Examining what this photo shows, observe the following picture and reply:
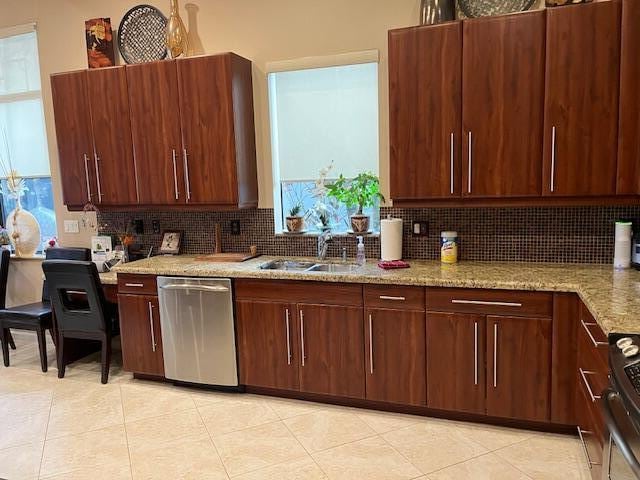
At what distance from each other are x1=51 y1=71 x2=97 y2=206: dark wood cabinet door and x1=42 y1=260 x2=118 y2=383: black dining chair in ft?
2.13

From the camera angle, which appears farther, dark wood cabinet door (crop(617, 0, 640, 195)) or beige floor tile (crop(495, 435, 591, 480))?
dark wood cabinet door (crop(617, 0, 640, 195))

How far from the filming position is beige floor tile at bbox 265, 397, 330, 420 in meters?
3.17

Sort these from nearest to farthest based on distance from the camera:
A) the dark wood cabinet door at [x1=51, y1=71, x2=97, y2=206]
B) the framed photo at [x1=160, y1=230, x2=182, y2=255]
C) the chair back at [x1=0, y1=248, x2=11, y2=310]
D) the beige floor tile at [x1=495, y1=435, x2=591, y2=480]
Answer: the beige floor tile at [x1=495, y1=435, x2=591, y2=480] < the dark wood cabinet door at [x1=51, y1=71, x2=97, y2=206] < the framed photo at [x1=160, y1=230, x2=182, y2=255] < the chair back at [x1=0, y1=248, x2=11, y2=310]

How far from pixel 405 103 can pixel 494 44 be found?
57cm

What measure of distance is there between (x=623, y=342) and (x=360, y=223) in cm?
202

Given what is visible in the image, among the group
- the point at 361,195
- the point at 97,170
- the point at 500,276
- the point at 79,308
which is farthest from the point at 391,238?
the point at 79,308

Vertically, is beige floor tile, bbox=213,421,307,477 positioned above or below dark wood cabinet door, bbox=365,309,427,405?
below

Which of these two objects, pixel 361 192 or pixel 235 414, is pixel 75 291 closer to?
pixel 235 414

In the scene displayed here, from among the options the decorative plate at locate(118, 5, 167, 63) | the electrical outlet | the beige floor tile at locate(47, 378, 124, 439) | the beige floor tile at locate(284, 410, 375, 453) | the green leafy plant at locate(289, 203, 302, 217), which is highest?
the decorative plate at locate(118, 5, 167, 63)

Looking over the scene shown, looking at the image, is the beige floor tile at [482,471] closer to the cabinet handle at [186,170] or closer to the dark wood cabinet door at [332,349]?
the dark wood cabinet door at [332,349]

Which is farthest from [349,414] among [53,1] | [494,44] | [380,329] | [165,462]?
[53,1]

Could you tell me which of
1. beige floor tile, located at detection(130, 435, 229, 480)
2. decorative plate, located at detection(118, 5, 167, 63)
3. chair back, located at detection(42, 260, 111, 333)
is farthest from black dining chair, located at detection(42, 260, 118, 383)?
decorative plate, located at detection(118, 5, 167, 63)

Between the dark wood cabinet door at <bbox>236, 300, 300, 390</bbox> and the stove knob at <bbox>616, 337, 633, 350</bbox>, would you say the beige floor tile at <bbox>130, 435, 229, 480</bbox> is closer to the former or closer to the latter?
the dark wood cabinet door at <bbox>236, 300, 300, 390</bbox>

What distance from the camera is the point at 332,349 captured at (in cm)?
315
